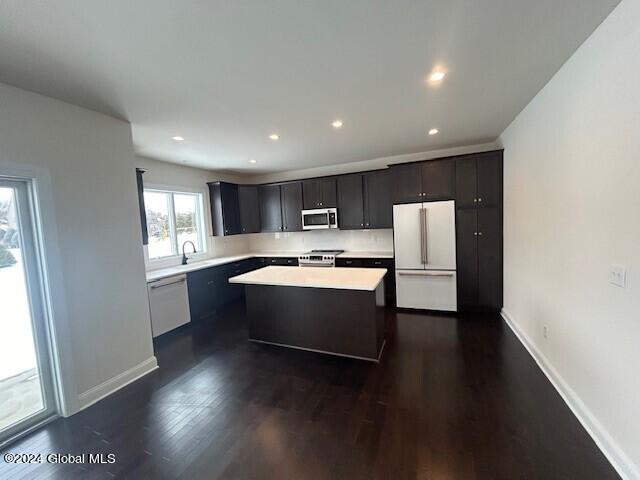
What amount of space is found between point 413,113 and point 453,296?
2748mm

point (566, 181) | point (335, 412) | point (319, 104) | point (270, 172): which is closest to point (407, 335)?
point (335, 412)

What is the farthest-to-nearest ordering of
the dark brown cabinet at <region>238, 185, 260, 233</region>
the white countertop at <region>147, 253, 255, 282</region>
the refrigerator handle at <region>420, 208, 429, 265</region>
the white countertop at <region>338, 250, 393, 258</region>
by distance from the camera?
the dark brown cabinet at <region>238, 185, 260, 233</region> → the white countertop at <region>338, 250, 393, 258</region> → the refrigerator handle at <region>420, 208, 429, 265</region> → the white countertop at <region>147, 253, 255, 282</region>

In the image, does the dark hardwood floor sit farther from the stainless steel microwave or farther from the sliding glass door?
the stainless steel microwave

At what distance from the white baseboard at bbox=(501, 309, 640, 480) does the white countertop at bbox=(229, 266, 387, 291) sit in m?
1.70

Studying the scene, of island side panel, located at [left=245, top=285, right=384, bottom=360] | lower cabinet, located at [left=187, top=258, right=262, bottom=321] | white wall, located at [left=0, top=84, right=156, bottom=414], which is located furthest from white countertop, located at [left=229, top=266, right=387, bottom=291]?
lower cabinet, located at [left=187, top=258, right=262, bottom=321]

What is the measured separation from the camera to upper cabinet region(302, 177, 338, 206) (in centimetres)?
520

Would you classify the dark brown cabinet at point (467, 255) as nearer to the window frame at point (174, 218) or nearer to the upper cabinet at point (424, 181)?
the upper cabinet at point (424, 181)

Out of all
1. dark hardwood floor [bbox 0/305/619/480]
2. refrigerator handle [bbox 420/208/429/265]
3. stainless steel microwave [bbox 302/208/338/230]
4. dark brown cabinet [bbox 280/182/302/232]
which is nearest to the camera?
dark hardwood floor [bbox 0/305/619/480]

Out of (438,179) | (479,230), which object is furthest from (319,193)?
(479,230)

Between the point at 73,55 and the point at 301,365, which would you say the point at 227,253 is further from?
the point at 73,55

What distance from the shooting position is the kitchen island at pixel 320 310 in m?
2.80

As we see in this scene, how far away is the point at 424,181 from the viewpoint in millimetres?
4188

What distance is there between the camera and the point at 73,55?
168cm

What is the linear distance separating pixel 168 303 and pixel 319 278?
2366mm
